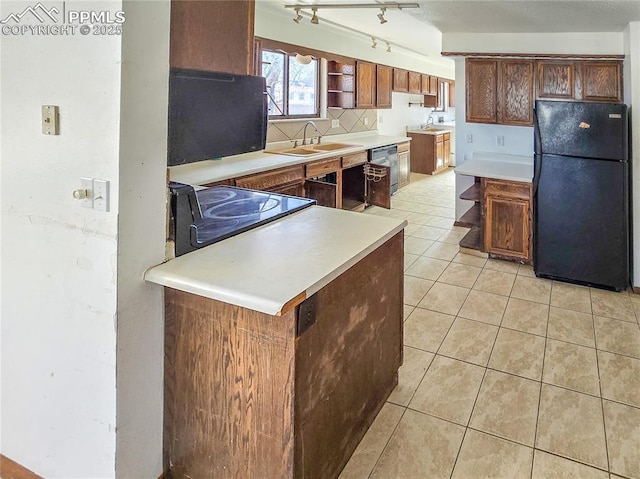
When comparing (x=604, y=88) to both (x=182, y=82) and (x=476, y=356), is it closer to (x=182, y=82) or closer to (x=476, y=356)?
(x=476, y=356)

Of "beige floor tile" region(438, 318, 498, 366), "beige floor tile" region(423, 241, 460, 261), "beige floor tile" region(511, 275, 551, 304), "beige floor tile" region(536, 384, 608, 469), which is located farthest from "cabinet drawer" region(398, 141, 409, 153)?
"beige floor tile" region(536, 384, 608, 469)

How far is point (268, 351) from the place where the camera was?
137 centimetres

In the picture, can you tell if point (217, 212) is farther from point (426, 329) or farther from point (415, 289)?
point (415, 289)

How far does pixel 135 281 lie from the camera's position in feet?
4.70

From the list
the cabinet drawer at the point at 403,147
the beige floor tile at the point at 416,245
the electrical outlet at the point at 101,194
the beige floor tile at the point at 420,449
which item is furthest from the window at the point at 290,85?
the beige floor tile at the point at 420,449

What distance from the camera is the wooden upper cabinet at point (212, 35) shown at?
4.70 ft

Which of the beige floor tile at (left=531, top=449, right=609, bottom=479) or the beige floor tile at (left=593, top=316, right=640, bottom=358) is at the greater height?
the beige floor tile at (left=593, top=316, right=640, bottom=358)

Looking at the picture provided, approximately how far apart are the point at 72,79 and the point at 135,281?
0.64m

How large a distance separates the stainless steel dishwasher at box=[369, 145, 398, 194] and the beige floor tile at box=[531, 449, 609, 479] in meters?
4.35

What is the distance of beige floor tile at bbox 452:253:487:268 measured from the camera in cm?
417

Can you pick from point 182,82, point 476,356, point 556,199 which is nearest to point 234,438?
point 182,82

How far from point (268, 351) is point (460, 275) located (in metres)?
2.88

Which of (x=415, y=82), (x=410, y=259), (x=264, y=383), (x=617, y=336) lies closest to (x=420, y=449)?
(x=264, y=383)

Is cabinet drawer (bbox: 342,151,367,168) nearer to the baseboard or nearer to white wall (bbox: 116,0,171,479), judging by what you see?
white wall (bbox: 116,0,171,479)
